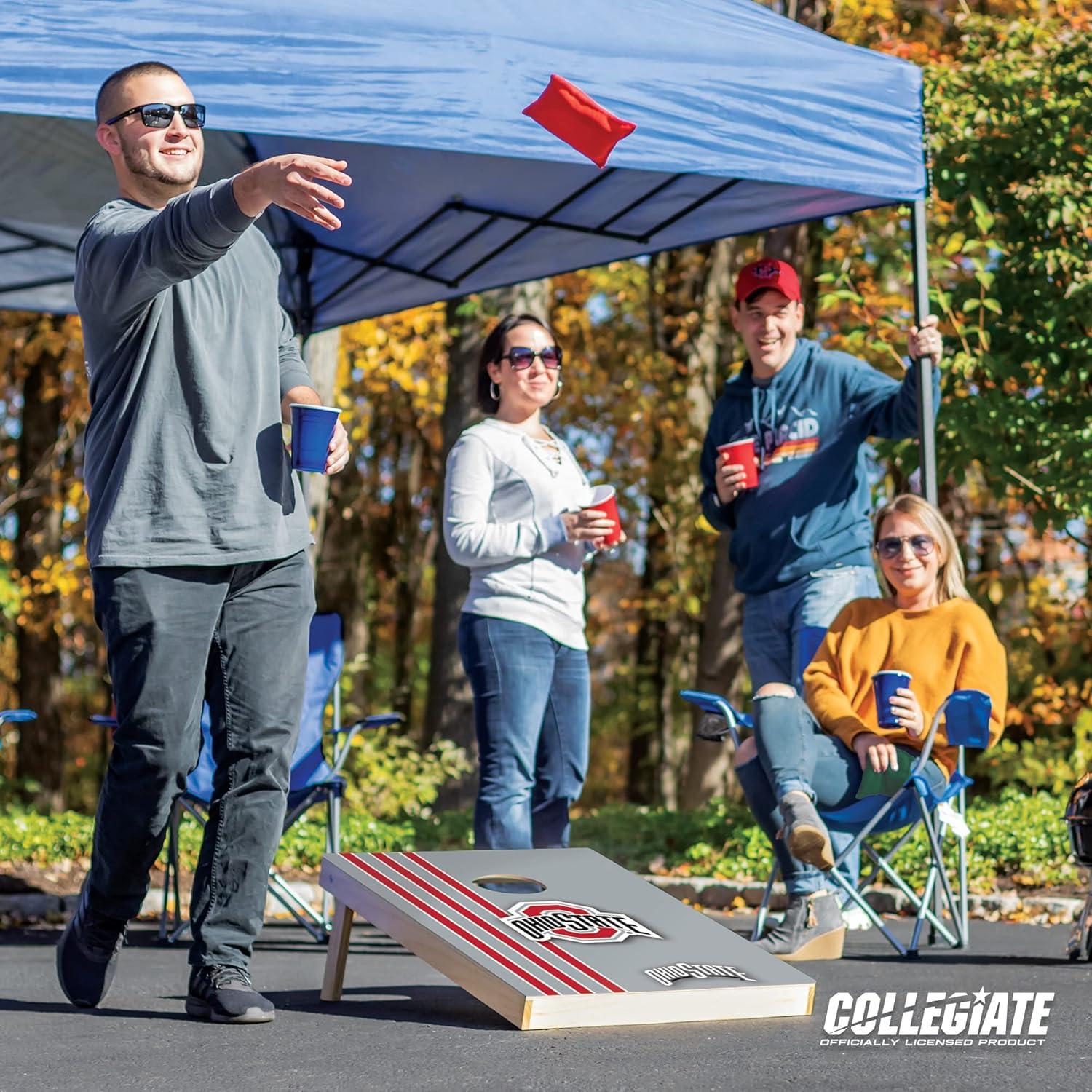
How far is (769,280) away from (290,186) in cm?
254

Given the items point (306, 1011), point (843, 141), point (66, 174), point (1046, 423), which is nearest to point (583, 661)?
point (306, 1011)

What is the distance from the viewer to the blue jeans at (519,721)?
13.9ft

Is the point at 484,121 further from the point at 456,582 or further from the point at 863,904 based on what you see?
the point at 456,582

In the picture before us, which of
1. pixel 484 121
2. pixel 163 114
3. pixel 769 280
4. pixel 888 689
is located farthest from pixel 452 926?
pixel 769 280

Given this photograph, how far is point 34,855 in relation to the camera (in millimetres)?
6781

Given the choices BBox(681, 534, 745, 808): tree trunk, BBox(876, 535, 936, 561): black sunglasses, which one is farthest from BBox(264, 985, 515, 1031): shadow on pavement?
BBox(681, 534, 745, 808): tree trunk

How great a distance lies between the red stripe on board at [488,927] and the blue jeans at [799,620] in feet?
5.59

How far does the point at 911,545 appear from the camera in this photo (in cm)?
446

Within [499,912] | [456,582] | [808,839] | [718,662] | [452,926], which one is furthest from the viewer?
Answer: [718,662]

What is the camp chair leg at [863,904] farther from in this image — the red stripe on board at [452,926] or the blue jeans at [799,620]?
the red stripe on board at [452,926]

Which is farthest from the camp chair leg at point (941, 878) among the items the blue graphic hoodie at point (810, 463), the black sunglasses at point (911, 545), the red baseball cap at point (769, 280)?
the red baseball cap at point (769, 280)

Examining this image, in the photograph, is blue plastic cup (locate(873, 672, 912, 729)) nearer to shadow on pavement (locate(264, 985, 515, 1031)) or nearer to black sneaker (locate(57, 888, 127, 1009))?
shadow on pavement (locate(264, 985, 515, 1031))

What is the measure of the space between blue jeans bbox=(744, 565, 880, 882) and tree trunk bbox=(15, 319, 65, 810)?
27.5 ft

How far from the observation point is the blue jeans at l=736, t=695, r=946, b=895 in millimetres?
4141
